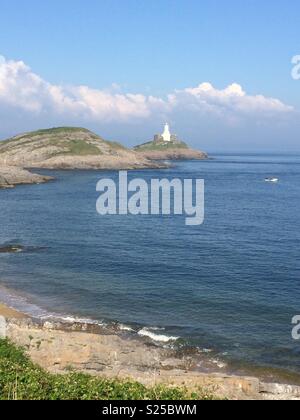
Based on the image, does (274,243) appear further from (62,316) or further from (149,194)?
(149,194)

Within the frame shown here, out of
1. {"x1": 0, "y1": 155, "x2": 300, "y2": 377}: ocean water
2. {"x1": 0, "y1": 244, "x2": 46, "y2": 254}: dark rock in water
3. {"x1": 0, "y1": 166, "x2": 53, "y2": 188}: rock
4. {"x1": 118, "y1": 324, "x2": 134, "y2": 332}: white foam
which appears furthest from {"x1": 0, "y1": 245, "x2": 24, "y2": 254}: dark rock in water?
{"x1": 0, "y1": 166, "x2": 53, "y2": 188}: rock

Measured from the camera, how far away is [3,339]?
2472 cm

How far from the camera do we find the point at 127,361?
25641 mm

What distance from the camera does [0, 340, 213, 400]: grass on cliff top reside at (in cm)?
1581

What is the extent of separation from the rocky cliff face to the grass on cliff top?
474 ft

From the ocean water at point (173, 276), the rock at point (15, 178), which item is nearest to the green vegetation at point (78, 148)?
the rock at point (15, 178)

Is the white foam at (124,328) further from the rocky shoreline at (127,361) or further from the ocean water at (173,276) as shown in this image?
the rocky shoreline at (127,361)

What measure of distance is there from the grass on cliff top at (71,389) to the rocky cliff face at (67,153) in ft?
474

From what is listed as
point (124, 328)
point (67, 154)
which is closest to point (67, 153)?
point (67, 154)

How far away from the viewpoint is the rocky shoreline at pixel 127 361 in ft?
68.3

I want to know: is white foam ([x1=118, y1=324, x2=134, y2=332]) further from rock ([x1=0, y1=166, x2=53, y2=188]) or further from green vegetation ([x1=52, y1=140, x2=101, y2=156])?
green vegetation ([x1=52, y1=140, x2=101, y2=156])

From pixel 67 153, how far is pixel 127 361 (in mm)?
146588

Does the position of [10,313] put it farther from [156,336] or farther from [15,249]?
[15,249]
